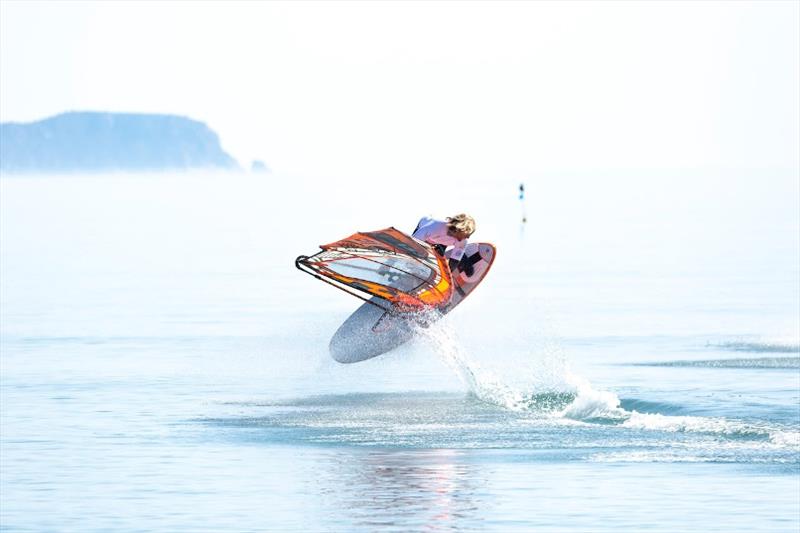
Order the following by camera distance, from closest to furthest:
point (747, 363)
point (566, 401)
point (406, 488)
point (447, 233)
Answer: point (406, 488)
point (566, 401)
point (447, 233)
point (747, 363)

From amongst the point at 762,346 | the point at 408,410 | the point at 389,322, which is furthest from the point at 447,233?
the point at 762,346

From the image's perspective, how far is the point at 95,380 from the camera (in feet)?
123

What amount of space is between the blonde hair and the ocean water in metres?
2.04

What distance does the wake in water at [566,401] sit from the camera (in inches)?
1174

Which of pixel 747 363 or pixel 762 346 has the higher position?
pixel 762 346

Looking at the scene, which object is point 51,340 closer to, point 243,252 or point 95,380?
point 95,380

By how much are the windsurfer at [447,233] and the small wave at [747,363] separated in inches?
248

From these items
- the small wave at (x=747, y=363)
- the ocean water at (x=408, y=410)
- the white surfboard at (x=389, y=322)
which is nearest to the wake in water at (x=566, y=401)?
the ocean water at (x=408, y=410)

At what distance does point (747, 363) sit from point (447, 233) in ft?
26.3

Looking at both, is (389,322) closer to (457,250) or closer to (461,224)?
(457,250)

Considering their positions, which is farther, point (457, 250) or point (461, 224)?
point (457, 250)

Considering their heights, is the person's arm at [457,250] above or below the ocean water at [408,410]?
above

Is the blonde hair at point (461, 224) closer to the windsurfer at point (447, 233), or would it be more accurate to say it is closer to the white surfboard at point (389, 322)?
the windsurfer at point (447, 233)

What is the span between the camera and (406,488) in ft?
83.1
